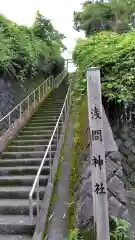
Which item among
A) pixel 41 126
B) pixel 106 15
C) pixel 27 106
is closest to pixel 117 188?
pixel 41 126

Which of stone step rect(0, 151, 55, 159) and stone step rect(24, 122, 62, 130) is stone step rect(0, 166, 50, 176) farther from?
stone step rect(24, 122, 62, 130)

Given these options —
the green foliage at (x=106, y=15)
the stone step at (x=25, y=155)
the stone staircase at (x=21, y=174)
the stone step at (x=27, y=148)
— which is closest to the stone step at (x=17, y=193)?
the stone staircase at (x=21, y=174)

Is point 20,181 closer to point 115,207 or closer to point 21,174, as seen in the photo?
point 21,174

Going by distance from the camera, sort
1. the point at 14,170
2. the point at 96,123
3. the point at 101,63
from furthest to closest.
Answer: the point at 101,63
the point at 14,170
the point at 96,123

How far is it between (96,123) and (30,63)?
8.95 m

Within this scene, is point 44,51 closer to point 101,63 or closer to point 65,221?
point 101,63

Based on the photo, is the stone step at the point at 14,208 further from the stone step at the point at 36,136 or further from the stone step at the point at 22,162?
the stone step at the point at 36,136

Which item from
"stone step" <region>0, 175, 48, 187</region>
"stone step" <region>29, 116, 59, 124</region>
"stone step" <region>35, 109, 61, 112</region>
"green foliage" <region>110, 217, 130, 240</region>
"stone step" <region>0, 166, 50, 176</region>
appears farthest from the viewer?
"stone step" <region>35, 109, 61, 112</region>

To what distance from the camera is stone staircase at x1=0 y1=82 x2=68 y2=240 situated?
177 inches

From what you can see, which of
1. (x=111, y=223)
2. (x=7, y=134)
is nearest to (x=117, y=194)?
(x=111, y=223)

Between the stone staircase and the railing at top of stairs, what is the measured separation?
0.45 m

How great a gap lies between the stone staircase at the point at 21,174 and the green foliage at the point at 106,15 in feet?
25.3

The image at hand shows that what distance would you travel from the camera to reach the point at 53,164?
6121 mm

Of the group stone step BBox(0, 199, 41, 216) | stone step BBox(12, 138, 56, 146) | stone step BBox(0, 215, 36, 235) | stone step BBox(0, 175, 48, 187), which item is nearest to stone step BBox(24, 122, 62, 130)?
stone step BBox(12, 138, 56, 146)
